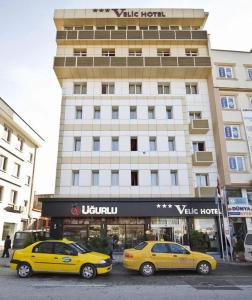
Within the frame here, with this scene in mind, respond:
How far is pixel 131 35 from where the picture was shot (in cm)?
2597

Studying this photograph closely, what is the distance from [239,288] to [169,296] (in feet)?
10.9

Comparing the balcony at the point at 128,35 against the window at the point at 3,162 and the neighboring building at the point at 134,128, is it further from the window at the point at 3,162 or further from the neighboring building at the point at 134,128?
the window at the point at 3,162

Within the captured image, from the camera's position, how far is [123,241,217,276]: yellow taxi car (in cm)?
1214

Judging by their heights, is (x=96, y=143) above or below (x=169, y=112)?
below

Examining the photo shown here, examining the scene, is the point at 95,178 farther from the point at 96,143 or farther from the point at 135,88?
the point at 135,88

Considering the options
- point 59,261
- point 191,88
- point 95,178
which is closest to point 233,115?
point 191,88

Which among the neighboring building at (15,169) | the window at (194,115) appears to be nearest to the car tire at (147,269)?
the window at (194,115)

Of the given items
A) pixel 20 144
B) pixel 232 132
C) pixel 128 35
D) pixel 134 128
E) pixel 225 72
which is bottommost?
pixel 232 132

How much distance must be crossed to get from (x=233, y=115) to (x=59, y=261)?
19197 mm

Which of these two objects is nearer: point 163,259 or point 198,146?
point 163,259

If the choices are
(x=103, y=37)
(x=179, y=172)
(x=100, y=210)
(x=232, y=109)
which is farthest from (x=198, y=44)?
(x=100, y=210)

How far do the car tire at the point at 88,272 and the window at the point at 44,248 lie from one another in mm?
1738

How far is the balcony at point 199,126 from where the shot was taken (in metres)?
23.1

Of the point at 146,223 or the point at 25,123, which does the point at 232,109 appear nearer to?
the point at 146,223
